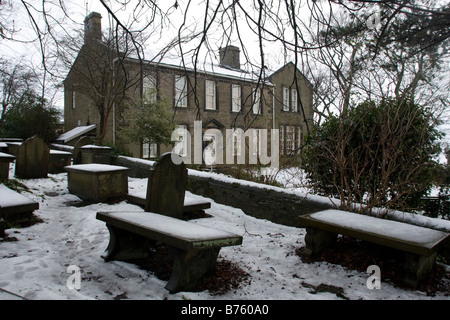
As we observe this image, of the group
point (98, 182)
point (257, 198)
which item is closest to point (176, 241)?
point (257, 198)

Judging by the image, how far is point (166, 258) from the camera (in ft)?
14.3

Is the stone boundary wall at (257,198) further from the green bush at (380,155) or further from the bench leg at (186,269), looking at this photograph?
the bench leg at (186,269)

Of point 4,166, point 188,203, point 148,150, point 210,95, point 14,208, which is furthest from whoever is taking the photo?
point 210,95

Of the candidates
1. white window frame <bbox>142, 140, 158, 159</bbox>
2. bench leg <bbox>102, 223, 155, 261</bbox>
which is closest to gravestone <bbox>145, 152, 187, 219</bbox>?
bench leg <bbox>102, 223, 155, 261</bbox>

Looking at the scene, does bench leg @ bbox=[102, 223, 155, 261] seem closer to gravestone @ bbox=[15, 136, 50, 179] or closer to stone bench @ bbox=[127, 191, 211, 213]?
stone bench @ bbox=[127, 191, 211, 213]

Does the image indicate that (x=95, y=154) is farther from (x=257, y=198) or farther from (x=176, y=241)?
(x=176, y=241)

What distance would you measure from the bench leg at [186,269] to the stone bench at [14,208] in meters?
3.13

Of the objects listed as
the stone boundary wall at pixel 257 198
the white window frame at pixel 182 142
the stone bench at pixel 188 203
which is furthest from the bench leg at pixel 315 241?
the white window frame at pixel 182 142

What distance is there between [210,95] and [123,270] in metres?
18.7

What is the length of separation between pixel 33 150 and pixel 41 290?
25.9 feet

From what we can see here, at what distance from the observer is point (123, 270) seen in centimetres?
395

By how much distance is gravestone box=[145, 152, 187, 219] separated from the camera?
446 centimetres

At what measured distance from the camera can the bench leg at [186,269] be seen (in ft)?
11.3
